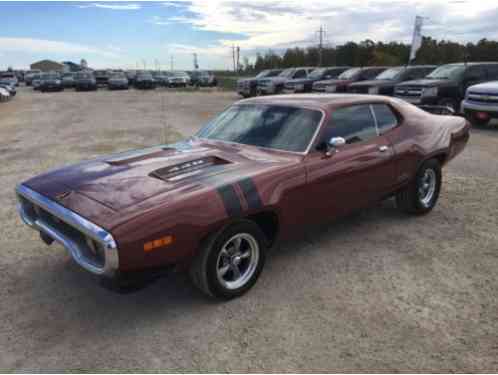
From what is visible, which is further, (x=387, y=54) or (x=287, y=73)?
(x=387, y=54)

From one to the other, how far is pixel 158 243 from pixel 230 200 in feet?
2.03

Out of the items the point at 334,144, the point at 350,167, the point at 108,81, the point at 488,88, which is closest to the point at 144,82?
the point at 108,81

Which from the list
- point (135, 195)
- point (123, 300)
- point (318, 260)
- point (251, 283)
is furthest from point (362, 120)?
point (123, 300)

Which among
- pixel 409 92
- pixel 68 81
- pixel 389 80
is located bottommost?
pixel 409 92

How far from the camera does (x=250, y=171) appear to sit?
3291mm

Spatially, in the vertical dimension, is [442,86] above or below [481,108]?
above

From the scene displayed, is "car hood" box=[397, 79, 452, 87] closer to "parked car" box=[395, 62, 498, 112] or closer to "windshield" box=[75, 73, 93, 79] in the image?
"parked car" box=[395, 62, 498, 112]

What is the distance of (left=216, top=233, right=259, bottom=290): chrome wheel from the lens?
319 cm

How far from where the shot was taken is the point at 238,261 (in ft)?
10.8

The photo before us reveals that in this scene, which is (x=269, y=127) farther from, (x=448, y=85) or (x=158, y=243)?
(x=448, y=85)

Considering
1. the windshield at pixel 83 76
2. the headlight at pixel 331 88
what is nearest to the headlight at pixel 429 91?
the headlight at pixel 331 88

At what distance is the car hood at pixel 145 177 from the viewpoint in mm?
2818

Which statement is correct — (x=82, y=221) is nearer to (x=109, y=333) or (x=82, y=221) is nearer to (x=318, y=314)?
(x=109, y=333)

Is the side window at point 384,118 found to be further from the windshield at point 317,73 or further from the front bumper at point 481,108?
the windshield at point 317,73
